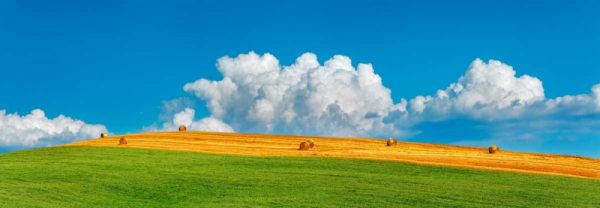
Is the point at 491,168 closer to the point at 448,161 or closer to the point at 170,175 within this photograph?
the point at 448,161

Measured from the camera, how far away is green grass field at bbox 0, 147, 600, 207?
2198cm

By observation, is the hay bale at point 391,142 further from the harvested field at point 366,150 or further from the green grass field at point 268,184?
the green grass field at point 268,184

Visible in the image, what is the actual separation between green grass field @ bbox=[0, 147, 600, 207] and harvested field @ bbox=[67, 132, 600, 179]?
2.64 meters

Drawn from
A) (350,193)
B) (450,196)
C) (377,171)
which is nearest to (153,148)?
(377,171)

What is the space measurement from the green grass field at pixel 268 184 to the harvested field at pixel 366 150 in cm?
264

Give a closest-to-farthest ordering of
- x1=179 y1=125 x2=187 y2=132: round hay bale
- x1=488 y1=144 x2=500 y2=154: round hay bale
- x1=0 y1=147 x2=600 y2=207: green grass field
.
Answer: x1=0 y1=147 x2=600 y2=207: green grass field
x1=488 y1=144 x2=500 y2=154: round hay bale
x1=179 y1=125 x2=187 y2=132: round hay bale

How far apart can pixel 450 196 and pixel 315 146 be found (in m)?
16.9

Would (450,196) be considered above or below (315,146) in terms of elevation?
below

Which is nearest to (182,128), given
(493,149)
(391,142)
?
(391,142)

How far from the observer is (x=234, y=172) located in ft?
89.8

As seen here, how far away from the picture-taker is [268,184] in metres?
24.6

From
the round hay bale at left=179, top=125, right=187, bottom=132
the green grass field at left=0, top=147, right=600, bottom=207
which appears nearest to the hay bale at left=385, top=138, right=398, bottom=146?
the green grass field at left=0, top=147, right=600, bottom=207

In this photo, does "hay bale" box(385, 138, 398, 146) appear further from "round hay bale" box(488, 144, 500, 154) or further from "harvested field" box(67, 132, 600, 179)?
"round hay bale" box(488, 144, 500, 154)

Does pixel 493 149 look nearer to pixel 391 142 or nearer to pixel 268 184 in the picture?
pixel 391 142
